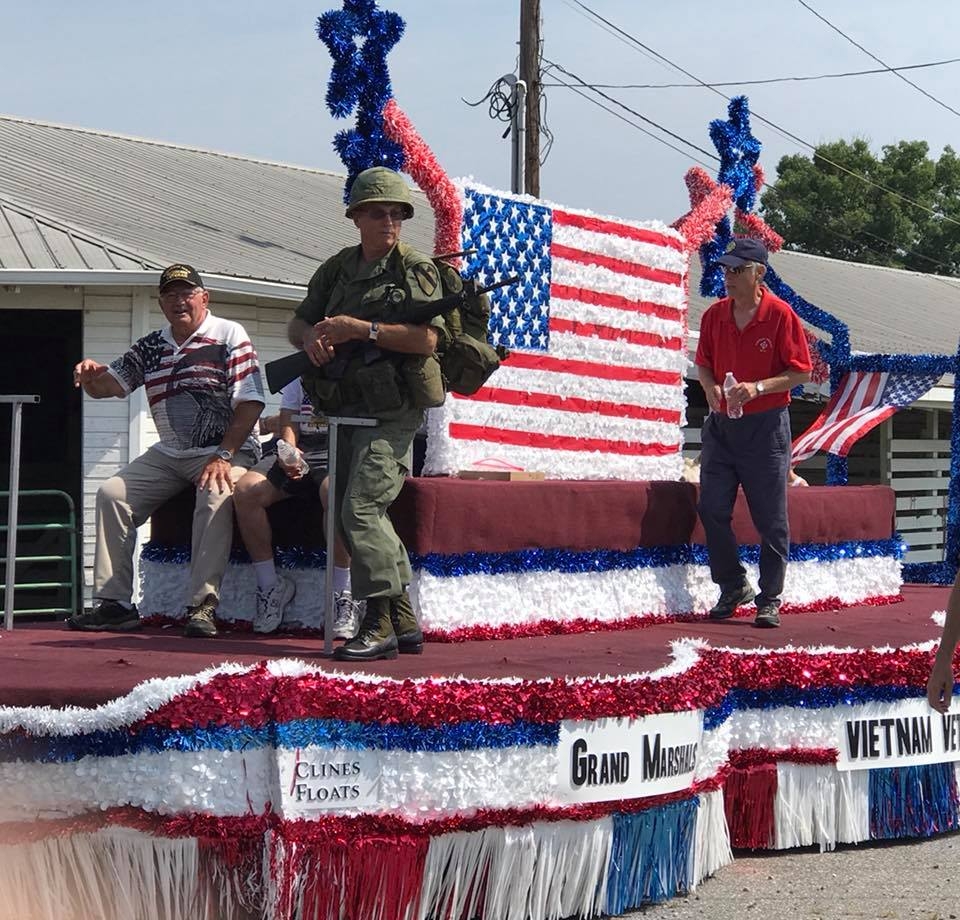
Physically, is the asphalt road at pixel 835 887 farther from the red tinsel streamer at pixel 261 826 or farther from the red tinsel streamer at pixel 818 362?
the red tinsel streamer at pixel 818 362

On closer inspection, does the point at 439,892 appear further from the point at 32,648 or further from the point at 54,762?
the point at 32,648

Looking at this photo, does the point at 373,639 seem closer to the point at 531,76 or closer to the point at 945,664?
the point at 945,664

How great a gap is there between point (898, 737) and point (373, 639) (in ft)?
6.52

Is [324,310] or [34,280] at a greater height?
[34,280]

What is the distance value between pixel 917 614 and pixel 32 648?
3.99 m

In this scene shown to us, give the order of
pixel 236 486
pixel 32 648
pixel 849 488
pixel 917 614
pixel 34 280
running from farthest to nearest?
1. pixel 34 280
2. pixel 849 488
3. pixel 917 614
4. pixel 236 486
5. pixel 32 648

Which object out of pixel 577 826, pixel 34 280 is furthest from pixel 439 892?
pixel 34 280

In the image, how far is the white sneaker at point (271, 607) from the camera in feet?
19.9

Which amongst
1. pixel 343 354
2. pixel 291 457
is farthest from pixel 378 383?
pixel 291 457

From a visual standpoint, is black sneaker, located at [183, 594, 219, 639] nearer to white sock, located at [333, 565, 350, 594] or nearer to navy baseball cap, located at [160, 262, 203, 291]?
white sock, located at [333, 565, 350, 594]

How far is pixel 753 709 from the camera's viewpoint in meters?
5.50

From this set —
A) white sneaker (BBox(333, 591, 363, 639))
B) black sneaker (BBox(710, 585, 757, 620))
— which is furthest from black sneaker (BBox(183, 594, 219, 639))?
black sneaker (BBox(710, 585, 757, 620))

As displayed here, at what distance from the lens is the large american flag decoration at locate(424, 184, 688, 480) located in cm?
703

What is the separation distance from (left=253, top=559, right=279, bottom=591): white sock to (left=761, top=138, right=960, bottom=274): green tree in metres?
41.9
